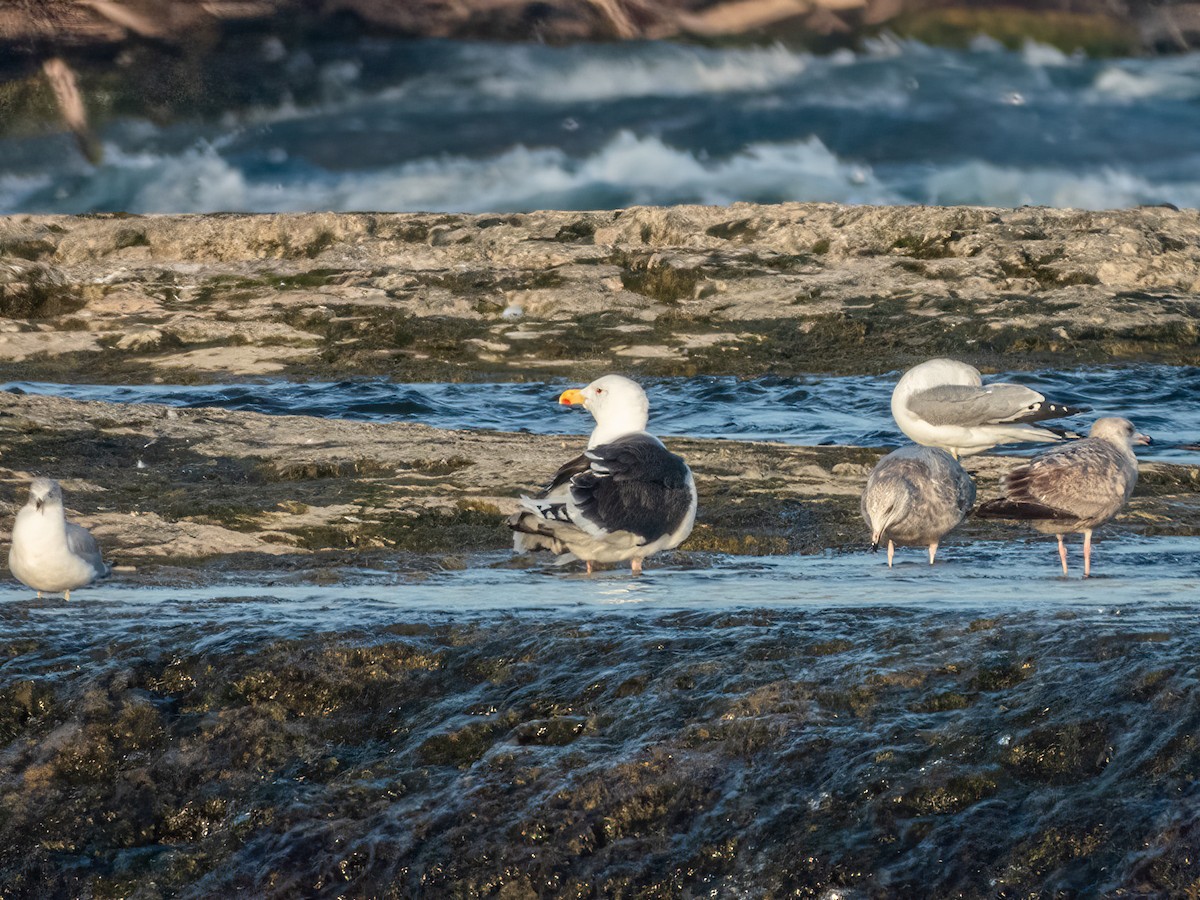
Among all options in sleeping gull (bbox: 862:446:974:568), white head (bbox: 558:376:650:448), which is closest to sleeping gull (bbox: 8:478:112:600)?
white head (bbox: 558:376:650:448)

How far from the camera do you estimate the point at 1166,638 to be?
421 cm

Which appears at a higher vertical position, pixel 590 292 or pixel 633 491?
pixel 590 292

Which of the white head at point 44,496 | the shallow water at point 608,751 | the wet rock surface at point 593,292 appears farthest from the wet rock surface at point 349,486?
the wet rock surface at point 593,292

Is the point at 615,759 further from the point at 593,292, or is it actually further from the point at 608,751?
the point at 593,292

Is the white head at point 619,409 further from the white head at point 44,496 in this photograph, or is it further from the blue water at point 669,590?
the white head at point 44,496

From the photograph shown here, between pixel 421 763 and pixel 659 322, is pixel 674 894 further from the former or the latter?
pixel 659 322

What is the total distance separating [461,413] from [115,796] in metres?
10.8

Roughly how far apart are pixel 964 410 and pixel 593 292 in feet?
26.8

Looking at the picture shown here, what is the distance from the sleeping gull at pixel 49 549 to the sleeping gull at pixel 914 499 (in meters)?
3.84

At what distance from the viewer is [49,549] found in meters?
6.22

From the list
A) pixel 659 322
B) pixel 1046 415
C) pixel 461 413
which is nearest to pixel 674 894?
pixel 1046 415

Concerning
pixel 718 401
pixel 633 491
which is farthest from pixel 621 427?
pixel 718 401

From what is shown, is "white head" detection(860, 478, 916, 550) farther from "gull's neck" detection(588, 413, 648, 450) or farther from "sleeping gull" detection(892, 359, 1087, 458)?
"sleeping gull" detection(892, 359, 1087, 458)

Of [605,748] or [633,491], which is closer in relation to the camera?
[605,748]
